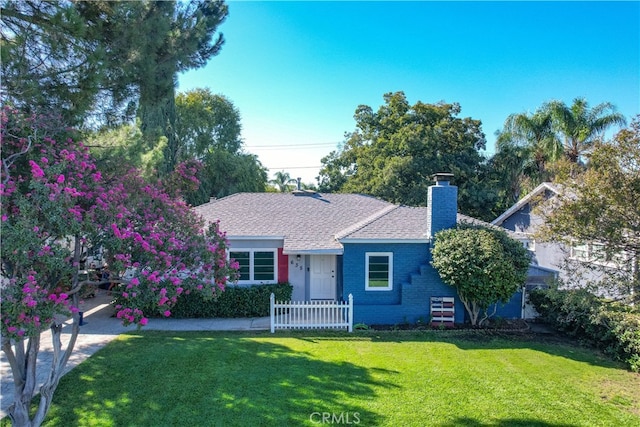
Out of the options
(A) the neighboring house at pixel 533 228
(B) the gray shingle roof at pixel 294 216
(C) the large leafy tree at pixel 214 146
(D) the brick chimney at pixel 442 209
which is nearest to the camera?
(D) the brick chimney at pixel 442 209

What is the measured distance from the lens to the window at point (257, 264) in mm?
14430

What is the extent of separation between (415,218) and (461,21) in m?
7.52

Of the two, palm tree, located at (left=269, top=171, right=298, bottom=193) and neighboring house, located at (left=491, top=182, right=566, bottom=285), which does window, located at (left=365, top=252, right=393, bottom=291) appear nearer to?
neighboring house, located at (left=491, top=182, right=566, bottom=285)

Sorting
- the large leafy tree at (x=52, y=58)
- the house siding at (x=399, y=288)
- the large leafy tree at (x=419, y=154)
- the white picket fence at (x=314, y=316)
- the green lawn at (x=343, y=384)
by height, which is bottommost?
the green lawn at (x=343, y=384)

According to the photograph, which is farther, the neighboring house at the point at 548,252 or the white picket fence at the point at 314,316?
the white picket fence at the point at 314,316

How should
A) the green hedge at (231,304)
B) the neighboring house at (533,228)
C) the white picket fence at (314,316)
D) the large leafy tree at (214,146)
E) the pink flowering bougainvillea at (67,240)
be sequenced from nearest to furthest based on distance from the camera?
the pink flowering bougainvillea at (67,240), the white picket fence at (314,316), the green hedge at (231,304), the neighboring house at (533,228), the large leafy tree at (214,146)

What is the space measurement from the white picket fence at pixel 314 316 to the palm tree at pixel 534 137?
59.6 ft

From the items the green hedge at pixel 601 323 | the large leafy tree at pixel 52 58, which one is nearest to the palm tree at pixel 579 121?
the green hedge at pixel 601 323

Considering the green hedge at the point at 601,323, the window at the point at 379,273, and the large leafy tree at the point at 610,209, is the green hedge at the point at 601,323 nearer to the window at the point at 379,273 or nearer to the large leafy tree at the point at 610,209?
the large leafy tree at the point at 610,209

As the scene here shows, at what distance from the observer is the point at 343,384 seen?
26.8 ft

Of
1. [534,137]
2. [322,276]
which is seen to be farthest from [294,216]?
[534,137]

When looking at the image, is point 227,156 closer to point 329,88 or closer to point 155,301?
point 329,88

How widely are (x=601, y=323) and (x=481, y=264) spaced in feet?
11.2

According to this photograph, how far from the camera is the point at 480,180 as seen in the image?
2778 cm
